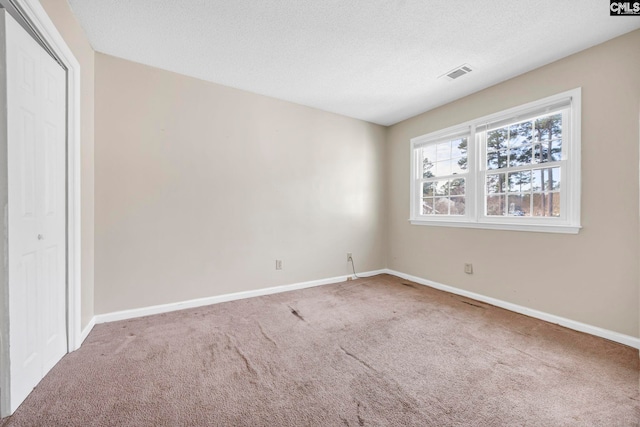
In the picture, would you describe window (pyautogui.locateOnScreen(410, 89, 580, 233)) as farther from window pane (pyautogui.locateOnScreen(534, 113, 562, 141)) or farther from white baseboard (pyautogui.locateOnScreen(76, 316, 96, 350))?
white baseboard (pyautogui.locateOnScreen(76, 316, 96, 350))

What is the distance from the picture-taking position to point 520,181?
283cm

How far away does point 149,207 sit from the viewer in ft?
8.67

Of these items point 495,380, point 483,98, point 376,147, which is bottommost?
point 495,380

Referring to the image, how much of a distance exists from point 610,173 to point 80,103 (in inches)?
174

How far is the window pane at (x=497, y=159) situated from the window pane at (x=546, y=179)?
0.34 meters

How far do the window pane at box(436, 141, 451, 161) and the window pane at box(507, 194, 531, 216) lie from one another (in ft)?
3.30

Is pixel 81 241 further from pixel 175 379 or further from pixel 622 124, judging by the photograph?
pixel 622 124

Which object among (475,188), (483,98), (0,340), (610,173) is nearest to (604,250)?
(610,173)

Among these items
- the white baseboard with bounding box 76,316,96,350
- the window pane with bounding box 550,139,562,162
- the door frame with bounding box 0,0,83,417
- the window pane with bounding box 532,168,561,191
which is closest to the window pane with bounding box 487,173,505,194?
the window pane with bounding box 532,168,561,191

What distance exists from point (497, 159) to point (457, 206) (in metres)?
0.75

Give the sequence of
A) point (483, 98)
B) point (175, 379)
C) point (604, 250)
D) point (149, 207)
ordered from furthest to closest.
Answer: point (483, 98) → point (149, 207) → point (604, 250) → point (175, 379)

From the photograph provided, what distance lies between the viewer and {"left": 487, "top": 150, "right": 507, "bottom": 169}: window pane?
2.98m

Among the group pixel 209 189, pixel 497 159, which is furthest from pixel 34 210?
pixel 497 159

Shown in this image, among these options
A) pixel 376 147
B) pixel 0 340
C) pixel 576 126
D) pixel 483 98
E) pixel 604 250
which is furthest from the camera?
pixel 376 147
